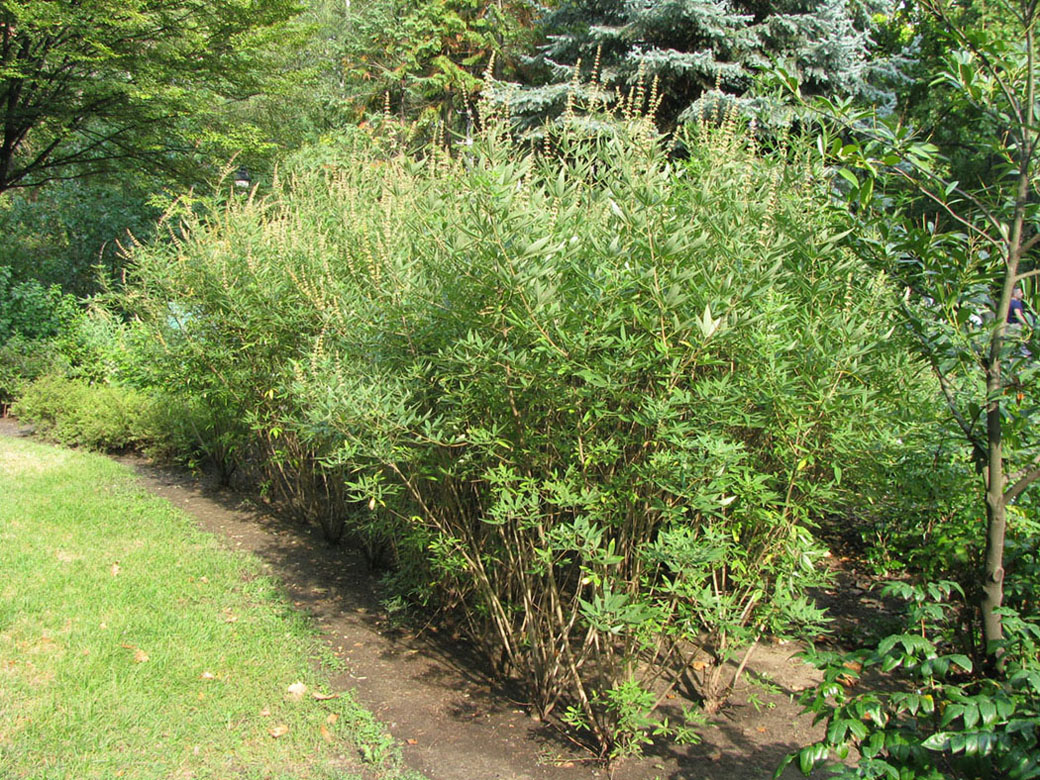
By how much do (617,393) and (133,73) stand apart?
440 inches

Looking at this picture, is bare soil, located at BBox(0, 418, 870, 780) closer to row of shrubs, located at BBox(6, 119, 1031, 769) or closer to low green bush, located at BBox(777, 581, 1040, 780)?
row of shrubs, located at BBox(6, 119, 1031, 769)

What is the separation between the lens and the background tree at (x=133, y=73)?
35.4 ft

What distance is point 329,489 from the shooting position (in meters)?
6.24

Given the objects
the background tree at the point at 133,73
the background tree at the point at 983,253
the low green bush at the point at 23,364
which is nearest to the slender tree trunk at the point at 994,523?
the background tree at the point at 983,253

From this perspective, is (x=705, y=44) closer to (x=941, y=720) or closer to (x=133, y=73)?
(x=133, y=73)

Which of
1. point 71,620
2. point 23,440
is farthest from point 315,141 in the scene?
point 71,620

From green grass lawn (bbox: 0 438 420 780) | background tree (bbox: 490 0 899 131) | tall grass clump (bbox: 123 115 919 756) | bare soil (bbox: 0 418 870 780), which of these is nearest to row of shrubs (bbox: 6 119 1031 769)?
tall grass clump (bbox: 123 115 919 756)

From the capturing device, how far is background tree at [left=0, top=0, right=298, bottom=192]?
424 inches

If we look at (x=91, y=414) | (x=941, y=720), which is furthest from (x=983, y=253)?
(x=91, y=414)

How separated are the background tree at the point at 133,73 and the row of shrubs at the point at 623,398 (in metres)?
8.69

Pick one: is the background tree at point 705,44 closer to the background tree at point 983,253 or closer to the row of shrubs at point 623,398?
the row of shrubs at point 623,398

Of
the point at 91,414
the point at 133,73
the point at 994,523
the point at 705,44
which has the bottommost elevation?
the point at 91,414

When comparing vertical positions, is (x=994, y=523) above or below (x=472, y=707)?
above

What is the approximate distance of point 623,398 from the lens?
2.93 metres
